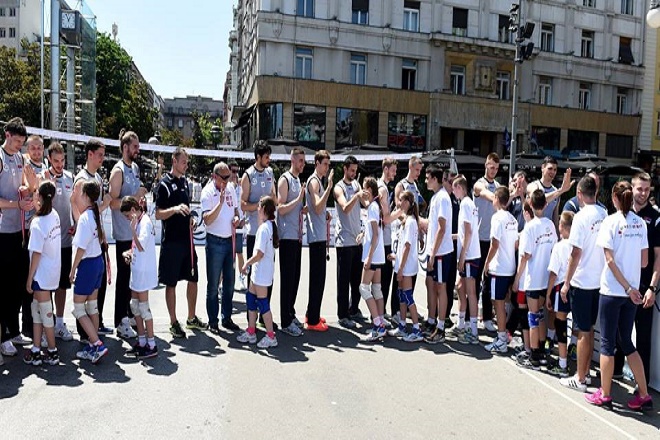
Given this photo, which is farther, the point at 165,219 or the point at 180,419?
the point at 165,219

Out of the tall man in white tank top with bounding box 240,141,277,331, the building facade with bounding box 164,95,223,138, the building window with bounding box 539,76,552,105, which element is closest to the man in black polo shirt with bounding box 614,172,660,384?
the tall man in white tank top with bounding box 240,141,277,331

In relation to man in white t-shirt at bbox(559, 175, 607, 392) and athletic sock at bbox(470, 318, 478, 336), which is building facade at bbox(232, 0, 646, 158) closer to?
athletic sock at bbox(470, 318, 478, 336)

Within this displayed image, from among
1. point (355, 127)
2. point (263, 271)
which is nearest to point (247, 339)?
point (263, 271)

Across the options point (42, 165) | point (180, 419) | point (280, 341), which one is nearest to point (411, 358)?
point (280, 341)

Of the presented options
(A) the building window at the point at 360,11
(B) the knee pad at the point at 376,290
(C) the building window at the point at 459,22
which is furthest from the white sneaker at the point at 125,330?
(C) the building window at the point at 459,22

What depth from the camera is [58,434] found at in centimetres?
404

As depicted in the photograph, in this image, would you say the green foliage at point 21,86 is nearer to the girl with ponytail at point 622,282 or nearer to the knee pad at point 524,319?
the knee pad at point 524,319

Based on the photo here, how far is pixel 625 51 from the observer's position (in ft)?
124

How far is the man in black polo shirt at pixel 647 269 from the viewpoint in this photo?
16.5 feet

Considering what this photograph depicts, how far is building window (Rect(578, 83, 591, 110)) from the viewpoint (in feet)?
120

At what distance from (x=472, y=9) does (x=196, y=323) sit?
3040cm

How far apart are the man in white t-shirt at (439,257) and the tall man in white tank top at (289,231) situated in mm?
1695

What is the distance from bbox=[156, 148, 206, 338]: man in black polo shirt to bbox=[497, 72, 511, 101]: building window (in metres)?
30.8

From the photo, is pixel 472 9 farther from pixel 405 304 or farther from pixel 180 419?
pixel 180 419
